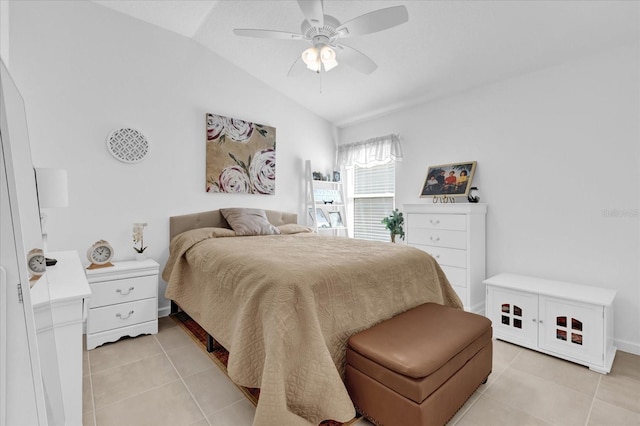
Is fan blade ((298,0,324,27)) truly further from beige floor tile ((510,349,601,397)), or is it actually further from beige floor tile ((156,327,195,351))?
beige floor tile ((510,349,601,397))

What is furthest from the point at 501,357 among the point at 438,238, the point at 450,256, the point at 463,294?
the point at 438,238

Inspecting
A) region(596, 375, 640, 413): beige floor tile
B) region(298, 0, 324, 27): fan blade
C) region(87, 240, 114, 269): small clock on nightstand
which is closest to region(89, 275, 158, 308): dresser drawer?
region(87, 240, 114, 269): small clock on nightstand

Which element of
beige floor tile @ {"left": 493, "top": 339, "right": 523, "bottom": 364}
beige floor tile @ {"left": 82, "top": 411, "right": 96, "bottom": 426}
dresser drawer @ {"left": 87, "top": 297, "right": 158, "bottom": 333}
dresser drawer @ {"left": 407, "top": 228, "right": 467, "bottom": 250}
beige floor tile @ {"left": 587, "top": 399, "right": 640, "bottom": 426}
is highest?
dresser drawer @ {"left": 407, "top": 228, "right": 467, "bottom": 250}

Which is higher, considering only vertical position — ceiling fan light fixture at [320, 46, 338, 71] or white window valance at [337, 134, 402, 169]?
ceiling fan light fixture at [320, 46, 338, 71]

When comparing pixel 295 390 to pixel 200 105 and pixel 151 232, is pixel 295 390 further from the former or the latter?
pixel 200 105

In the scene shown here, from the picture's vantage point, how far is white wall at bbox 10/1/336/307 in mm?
2467

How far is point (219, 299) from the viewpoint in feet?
6.34

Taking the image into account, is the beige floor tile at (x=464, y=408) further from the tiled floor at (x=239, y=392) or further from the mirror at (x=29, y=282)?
the mirror at (x=29, y=282)

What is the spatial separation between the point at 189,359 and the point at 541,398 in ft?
7.36

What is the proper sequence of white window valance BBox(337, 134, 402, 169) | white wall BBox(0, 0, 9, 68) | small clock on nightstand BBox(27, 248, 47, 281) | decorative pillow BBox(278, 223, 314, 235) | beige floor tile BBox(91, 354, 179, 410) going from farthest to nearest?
white window valance BBox(337, 134, 402, 169)
decorative pillow BBox(278, 223, 314, 235)
beige floor tile BBox(91, 354, 179, 410)
white wall BBox(0, 0, 9, 68)
small clock on nightstand BBox(27, 248, 47, 281)

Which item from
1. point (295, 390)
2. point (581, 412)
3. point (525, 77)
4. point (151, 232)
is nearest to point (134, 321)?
point (151, 232)

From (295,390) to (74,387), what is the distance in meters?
0.94

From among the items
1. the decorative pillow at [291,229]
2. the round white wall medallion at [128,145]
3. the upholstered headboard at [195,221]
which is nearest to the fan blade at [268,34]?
the round white wall medallion at [128,145]

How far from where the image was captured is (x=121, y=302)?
2.47 m
